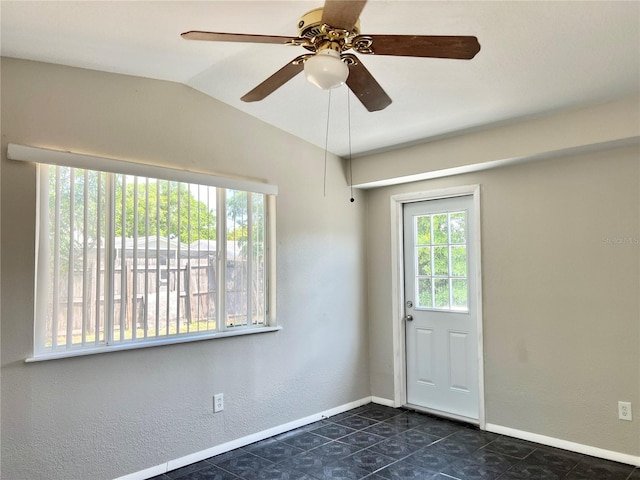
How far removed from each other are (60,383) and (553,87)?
3338 mm

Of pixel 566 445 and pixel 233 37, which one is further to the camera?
pixel 566 445

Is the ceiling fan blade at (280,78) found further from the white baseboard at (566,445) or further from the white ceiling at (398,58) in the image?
the white baseboard at (566,445)

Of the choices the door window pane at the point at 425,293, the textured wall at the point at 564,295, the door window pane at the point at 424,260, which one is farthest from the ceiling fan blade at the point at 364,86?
the door window pane at the point at 425,293

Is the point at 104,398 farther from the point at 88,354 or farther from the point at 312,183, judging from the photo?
the point at 312,183

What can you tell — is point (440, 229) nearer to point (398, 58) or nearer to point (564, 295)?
point (564, 295)

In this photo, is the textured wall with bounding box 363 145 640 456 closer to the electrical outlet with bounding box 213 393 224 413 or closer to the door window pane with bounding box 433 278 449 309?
the door window pane with bounding box 433 278 449 309

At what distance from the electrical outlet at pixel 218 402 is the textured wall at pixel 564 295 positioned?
6.75ft

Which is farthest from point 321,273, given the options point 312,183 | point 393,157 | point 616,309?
point 616,309

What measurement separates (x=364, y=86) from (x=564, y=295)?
87.2 inches

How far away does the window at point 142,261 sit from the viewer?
2531 millimetres

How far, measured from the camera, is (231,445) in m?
3.18

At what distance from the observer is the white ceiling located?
2023mm

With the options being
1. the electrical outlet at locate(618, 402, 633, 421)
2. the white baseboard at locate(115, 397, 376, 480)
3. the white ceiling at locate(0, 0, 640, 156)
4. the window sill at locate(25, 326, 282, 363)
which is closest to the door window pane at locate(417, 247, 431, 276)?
the white ceiling at locate(0, 0, 640, 156)

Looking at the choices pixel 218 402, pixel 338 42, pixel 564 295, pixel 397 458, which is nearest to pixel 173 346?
pixel 218 402
